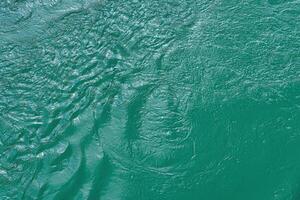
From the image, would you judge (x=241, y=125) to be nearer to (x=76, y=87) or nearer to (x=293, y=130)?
(x=293, y=130)

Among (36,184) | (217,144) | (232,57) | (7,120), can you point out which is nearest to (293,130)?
(217,144)

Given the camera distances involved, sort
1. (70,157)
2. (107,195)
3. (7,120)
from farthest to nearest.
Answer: (7,120), (70,157), (107,195)

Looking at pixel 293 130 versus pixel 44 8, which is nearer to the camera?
pixel 293 130

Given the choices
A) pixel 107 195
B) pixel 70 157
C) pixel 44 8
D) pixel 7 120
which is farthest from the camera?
pixel 44 8

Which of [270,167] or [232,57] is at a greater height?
[232,57]

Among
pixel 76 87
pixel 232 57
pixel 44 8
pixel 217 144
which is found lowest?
pixel 217 144

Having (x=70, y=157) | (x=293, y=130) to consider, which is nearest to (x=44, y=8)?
(x=70, y=157)
